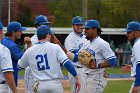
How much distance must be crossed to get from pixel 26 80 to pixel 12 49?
137cm

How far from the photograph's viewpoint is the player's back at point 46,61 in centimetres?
998

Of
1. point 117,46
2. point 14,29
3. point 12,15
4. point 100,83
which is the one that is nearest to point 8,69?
→ point 14,29

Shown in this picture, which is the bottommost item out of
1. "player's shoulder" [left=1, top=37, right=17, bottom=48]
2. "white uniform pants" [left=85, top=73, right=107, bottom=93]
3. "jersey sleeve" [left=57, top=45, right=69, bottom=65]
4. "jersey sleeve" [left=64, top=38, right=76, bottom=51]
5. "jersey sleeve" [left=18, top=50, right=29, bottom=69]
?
"white uniform pants" [left=85, top=73, right=107, bottom=93]

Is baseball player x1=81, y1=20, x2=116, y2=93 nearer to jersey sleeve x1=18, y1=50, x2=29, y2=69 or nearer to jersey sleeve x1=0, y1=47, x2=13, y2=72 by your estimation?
jersey sleeve x1=18, y1=50, x2=29, y2=69

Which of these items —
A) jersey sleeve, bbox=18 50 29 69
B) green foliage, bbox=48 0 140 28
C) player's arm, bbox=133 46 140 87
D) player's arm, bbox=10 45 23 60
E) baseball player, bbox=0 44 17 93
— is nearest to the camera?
baseball player, bbox=0 44 17 93

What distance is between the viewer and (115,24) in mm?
51000

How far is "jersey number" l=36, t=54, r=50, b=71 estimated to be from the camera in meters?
10.0

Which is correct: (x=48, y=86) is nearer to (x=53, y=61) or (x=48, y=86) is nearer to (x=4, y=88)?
(x=53, y=61)

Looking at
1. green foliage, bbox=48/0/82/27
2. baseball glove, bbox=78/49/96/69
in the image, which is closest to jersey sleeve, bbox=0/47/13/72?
baseball glove, bbox=78/49/96/69

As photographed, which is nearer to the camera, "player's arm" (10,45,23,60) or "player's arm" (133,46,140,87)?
"player's arm" (133,46,140,87)

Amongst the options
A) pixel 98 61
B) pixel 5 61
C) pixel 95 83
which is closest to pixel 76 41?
pixel 98 61

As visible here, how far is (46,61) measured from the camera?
9992 mm

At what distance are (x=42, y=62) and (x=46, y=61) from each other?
8 cm

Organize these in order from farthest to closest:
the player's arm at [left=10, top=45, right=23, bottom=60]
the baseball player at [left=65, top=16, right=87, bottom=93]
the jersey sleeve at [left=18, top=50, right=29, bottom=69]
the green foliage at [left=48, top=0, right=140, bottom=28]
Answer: the green foliage at [left=48, top=0, right=140, bottom=28] < the baseball player at [left=65, top=16, right=87, bottom=93] < the player's arm at [left=10, top=45, right=23, bottom=60] < the jersey sleeve at [left=18, top=50, right=29, bottom=69]
